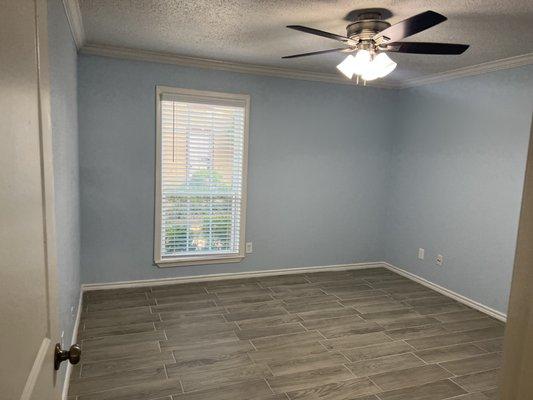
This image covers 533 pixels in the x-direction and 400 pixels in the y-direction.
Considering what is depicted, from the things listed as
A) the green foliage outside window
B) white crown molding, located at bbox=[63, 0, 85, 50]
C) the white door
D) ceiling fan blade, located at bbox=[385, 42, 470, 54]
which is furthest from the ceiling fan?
the green foliage outside window

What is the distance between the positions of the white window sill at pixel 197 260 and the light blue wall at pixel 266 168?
2.7 inches

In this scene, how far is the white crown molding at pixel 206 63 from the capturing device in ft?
12.0

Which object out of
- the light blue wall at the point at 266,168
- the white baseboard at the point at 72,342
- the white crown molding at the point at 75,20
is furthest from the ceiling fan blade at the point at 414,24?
the white baseboard at the point at 72,342

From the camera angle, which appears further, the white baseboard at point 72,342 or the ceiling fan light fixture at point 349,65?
the ceiling fan light fixture at point 349,65

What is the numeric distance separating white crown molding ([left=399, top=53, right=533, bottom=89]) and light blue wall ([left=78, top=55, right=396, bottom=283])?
0.40m

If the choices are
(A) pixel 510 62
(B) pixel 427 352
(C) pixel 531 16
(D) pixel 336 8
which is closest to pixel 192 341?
(B) pixel 427 352

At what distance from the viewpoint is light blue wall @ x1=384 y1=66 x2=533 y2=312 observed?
142 inches

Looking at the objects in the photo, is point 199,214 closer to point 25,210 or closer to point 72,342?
point 72,342

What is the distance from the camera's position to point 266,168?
448cm

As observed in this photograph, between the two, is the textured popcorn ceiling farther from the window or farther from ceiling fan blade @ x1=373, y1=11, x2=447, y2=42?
the window

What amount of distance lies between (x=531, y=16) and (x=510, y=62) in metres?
1.17

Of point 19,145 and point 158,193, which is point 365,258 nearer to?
point 158,193

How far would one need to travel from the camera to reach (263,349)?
298 cm

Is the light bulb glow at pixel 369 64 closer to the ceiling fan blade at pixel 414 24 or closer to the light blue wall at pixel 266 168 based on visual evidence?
the ceiling fan blade at pixel 414 24
